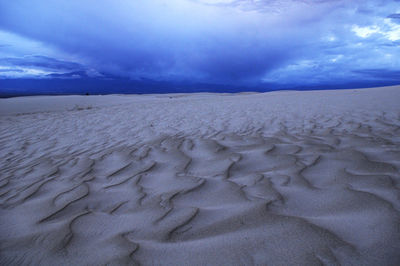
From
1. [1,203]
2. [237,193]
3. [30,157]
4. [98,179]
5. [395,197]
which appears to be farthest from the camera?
[30,157]

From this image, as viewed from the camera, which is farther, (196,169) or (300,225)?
(196,169)

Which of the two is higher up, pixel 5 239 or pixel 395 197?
pixel 395 197

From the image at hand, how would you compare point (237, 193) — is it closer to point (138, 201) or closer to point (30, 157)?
point (138, 201)

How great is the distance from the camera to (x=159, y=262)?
1.23 metres

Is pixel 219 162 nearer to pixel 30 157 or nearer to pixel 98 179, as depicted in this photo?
pixel 98 179

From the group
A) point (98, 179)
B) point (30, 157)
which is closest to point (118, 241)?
point (98, 179)

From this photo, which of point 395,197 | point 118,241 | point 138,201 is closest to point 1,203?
point 138,201

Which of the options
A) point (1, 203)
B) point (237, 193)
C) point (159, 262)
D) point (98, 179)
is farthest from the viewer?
point (98, 179)

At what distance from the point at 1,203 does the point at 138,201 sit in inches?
48.0

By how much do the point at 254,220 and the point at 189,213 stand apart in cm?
42

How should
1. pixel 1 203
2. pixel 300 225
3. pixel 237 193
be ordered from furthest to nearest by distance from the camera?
pixel 1 203
pixel 237 193
pixel 300 225

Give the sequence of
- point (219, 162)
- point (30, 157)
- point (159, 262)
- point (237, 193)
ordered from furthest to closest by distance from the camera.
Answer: point (30, 157), point (219, 162), point (237, 193), point (159, 262)

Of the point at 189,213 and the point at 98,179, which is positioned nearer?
the point at 189,213

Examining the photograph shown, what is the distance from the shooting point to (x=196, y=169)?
8.46 ft
